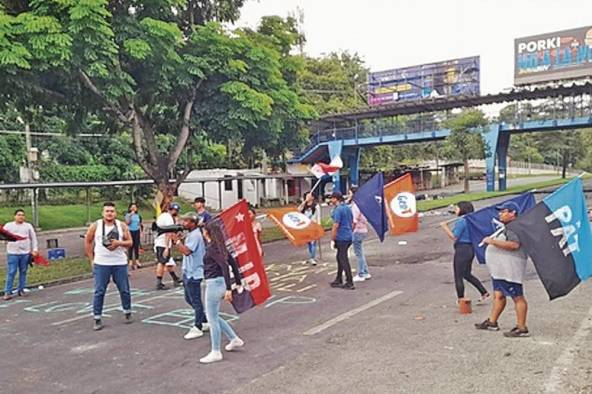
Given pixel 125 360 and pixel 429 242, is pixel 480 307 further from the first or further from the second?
pixel 429 242

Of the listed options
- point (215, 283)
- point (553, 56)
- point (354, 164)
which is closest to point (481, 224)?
point (215, 283)

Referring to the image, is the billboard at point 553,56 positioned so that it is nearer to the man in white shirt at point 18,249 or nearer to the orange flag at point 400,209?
the orange flag at point 400,209

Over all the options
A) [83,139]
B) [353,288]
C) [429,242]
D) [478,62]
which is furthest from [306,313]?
[478,62]

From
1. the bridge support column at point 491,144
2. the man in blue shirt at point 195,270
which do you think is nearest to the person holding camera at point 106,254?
the man in blue shirt at point 195,270

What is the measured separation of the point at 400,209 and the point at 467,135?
1279 inches

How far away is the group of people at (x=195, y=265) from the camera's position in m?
6.52

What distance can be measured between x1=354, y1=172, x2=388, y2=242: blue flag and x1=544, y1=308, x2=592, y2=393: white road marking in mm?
5036

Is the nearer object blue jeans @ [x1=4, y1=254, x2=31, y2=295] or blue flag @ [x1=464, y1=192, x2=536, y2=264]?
blue flag @ [x1=464, y1=192, x2=536, y2=264]

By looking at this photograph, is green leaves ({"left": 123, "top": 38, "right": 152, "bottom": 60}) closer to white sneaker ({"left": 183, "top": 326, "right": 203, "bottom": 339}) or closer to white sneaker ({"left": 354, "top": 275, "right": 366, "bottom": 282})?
white sneaker ({"left": 354, "top": 275, "right": 366, "bottom": 282})

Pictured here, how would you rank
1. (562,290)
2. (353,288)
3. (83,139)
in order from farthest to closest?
(83,139) → (353,288) → (562,290)

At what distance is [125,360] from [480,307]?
5.08 metres

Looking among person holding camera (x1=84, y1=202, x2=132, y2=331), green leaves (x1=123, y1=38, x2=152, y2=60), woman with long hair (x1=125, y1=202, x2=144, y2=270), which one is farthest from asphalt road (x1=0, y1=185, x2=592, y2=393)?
green leaves (x1=123, y1=38, x2=152, y2=60)

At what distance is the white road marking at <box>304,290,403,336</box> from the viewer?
762cm

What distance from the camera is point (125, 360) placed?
6645 millimetres
